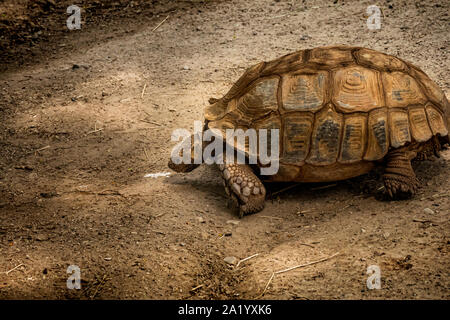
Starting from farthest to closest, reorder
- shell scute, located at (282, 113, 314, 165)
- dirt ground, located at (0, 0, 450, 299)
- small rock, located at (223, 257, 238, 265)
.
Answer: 1. shell scute, located at (282, 113, 314, 165)
2. small rock, located at (223, 257, 238, 265)
3. dirt ground, located at (0, 0, 450, 299)

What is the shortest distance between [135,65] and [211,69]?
4.47 feet

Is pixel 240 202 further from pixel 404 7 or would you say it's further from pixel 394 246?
pixel 404 7

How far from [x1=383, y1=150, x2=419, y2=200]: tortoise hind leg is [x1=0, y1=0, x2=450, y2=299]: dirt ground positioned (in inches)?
3.7

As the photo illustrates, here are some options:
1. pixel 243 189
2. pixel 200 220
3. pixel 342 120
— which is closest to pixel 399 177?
pixel 342 120

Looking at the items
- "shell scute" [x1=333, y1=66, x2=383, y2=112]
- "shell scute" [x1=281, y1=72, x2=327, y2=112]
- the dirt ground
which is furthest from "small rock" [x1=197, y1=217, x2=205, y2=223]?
"shell scute" [x1=333, y1=66, x2=383, y2=112]


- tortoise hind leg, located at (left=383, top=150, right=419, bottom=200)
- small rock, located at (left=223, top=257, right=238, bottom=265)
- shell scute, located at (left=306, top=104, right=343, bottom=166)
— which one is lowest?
small rock, located at (left=223, top=257, right=238, bottom=265)

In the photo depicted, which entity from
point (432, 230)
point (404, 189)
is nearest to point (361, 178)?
point (404, 189)

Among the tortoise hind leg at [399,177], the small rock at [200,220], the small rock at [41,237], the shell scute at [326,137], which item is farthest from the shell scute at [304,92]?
the small rock at [41,237]

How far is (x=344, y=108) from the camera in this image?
4.12 meters

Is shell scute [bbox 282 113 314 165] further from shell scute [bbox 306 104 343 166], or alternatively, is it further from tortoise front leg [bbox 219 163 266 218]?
tortoise front leg [bbox 219 163 266 218]

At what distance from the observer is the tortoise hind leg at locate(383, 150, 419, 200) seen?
13.3 feet

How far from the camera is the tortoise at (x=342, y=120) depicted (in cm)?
411

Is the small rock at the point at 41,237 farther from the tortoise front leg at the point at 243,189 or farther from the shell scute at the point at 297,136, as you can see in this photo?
the shell scute at the point at 297,136

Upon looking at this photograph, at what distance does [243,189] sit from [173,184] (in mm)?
933
